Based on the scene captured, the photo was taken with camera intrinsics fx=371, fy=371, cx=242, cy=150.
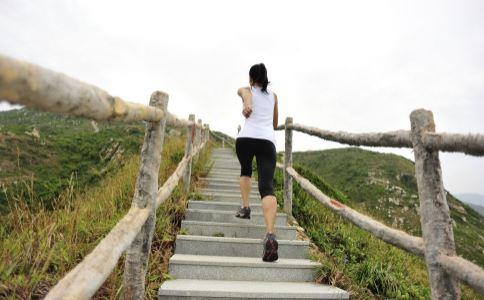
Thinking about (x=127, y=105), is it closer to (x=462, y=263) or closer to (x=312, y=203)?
(x=462, y=263)

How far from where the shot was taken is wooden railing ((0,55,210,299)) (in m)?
0.94

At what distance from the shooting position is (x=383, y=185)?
2284 centimetres

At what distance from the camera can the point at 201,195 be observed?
17.3 ft

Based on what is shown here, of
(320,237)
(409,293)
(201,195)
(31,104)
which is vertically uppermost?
(31,104)

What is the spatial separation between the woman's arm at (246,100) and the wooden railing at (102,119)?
1.18m

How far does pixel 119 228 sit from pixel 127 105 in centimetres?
60

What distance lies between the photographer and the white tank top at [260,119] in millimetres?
3721

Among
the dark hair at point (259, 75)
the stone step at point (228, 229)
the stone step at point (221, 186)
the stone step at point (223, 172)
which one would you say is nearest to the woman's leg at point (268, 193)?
the dark hair at point (259, 75)

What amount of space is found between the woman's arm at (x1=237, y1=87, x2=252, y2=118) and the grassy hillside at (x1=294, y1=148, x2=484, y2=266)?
12.2 metres

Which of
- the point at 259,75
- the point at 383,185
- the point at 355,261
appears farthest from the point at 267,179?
the point at 383,185

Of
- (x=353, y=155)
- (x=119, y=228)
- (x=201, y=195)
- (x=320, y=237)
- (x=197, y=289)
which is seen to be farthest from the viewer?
(x=353, y=155)

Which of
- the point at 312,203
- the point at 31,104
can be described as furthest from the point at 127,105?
the point at 312,203

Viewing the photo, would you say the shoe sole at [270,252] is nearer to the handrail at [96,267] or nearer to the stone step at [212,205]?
the stone step at [212,205]

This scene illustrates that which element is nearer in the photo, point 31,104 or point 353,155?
point 31,104
